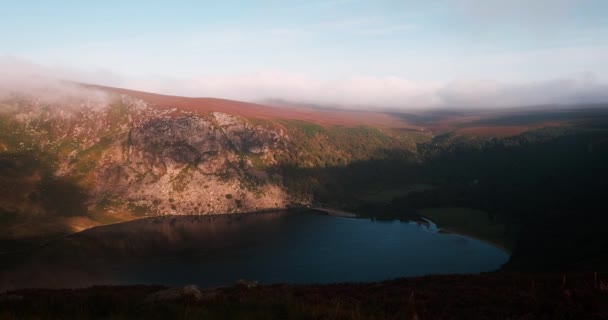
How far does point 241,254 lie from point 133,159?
2767 inches

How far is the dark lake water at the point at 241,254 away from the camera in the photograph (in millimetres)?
71000

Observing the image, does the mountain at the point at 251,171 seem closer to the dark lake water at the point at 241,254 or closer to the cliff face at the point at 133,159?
the cliff face at the point at 133,159

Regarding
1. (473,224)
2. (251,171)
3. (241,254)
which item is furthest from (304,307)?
(251,171)

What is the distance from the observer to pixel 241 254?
85.2m

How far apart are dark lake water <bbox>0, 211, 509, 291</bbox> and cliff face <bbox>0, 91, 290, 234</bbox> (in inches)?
545

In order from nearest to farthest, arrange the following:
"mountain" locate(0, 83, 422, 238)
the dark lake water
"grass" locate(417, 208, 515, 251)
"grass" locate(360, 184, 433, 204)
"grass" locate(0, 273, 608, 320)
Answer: "grass" locate(0, 273, 608, 320)
the dark lake water
"grass" locate(417, 208, 515, 251)
"mountain" locate(0, 83, 422, 238)
"grass" locate(360, 184, 433, 204)

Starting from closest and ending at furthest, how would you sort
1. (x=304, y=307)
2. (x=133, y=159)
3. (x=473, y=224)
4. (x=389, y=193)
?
(x=304, y=307) → (x=473, y=224) → (x=133, y=159) → (x=389, y=193)

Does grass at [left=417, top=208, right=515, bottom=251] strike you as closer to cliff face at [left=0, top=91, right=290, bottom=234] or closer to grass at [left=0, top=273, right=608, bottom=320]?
cliff face at [left=0, top=91, right=290, bottom=234]

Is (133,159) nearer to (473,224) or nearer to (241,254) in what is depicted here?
(241,254)

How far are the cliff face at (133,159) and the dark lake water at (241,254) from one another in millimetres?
13837

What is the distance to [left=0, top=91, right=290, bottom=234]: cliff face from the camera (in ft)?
385

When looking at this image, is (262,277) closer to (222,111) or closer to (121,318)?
(121,318)

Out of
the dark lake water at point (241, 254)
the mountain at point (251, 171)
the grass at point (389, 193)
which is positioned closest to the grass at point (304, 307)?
the dark lake water at point (241, 254)

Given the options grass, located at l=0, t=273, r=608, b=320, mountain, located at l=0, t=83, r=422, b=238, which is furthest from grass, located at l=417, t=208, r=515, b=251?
grass, located at l=0, t=273, r=608, b=320
